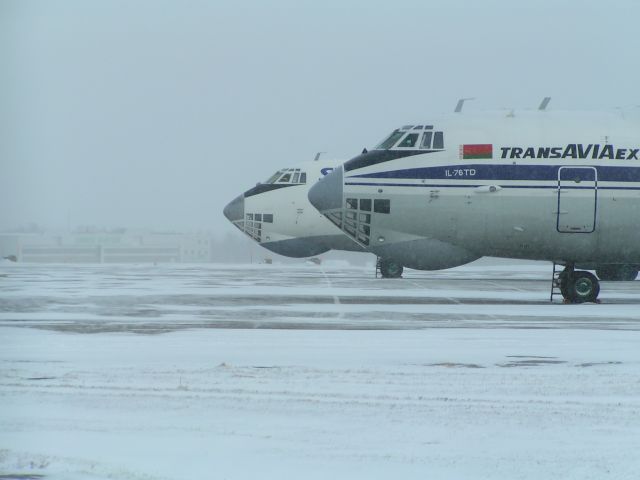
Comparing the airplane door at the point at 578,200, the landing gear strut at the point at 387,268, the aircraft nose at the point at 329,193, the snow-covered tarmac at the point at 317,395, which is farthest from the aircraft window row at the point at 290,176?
the snow-covered tarmac at the point at 317,395

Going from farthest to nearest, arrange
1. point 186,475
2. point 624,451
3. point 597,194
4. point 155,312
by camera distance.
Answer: point 597,194
point 155,312
point 624,451
point 186,475

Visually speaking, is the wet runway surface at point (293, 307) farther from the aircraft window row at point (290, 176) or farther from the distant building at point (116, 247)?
the distant building at point (116, 247)

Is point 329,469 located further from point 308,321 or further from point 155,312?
point 155,312

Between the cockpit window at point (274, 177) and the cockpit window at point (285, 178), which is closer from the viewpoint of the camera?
the cockpit window at point (285, 178)

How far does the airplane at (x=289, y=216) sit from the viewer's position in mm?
36719

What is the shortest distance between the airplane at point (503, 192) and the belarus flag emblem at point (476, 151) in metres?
0.02

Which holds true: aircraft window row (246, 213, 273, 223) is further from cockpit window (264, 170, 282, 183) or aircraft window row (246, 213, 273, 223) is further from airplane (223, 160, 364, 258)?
cockpit window (264, 170, 282, 183)

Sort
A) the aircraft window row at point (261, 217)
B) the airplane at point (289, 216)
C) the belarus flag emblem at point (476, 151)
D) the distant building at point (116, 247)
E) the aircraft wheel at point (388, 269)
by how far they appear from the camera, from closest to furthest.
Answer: the belarus flag emblem at point (476, 151) < the aircraft wheel at point (388, 269) < the airplane at point (289, 216) < the aircraft window row at point (261, 217) < the distant building at point (116, 247)

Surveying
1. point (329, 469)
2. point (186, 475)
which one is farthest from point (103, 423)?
point (329, 469)

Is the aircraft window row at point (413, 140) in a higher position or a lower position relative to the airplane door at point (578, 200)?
higher

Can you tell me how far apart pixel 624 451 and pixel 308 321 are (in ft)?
32.0

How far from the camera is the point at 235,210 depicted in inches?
1527

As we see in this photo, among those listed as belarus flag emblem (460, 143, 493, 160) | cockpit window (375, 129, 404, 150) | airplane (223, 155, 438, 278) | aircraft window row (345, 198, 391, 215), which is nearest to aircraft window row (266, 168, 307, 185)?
airplane (223, 155, 438, 278)

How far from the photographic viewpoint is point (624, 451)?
276 inches
